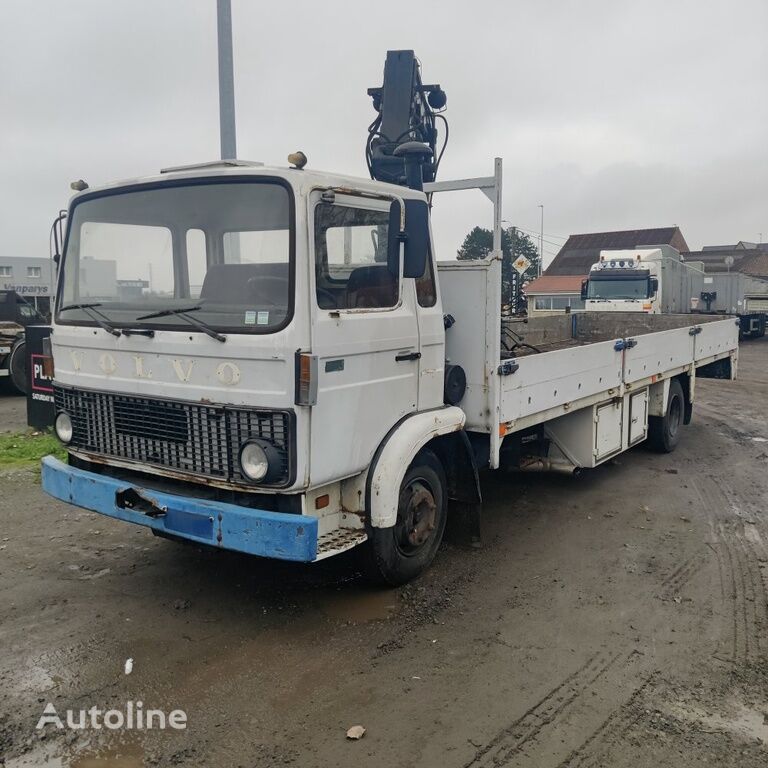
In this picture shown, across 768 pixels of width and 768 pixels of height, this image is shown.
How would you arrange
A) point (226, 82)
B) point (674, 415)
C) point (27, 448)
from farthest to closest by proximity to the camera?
point (674, 415) < point (27, 448) < point (226, 82)

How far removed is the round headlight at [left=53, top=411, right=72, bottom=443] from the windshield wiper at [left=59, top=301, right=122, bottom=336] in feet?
2.07

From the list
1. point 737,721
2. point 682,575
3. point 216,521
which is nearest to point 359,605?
point 216,521

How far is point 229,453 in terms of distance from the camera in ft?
12.1

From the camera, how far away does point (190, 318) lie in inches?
147

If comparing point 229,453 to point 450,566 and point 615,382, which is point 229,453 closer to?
point 450,566

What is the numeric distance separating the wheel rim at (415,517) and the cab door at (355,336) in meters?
0.46

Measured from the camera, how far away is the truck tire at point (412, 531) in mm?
4137

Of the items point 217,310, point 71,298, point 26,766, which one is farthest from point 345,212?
point 26,766

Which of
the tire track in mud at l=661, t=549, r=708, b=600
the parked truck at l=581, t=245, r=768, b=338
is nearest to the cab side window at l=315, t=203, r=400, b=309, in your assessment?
the tire track in mud at l=661, t=549, r=708, b=600

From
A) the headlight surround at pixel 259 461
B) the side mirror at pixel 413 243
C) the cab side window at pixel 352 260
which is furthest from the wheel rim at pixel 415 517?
the side mirror at pixel 413 243

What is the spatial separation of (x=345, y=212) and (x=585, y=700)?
2605 millimetres

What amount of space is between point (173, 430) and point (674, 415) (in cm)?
628

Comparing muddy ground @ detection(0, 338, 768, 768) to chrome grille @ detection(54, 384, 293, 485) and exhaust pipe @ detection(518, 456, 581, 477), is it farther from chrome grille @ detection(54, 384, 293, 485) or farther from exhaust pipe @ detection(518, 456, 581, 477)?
chrome grille @ detection(54, 384, 293, 485)

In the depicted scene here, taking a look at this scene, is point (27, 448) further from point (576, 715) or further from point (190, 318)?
point (576, 715)
